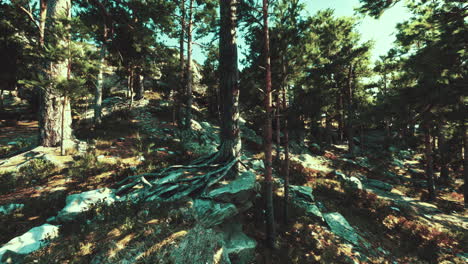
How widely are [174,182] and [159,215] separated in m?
1.23

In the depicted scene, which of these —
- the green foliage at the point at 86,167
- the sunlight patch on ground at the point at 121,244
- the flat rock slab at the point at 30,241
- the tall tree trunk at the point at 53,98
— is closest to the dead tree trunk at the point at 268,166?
the sunlight patch on ground at the point at 121,244

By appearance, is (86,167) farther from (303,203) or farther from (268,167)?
(303,203)

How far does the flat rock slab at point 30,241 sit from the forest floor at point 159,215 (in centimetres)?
19

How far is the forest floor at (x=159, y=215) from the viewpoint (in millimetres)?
3465

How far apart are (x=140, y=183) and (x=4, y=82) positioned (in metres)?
20.7

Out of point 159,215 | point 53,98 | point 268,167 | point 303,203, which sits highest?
point 53,98

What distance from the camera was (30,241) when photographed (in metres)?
3.22

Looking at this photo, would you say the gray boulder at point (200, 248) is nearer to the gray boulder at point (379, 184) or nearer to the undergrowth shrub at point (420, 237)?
the undergrowth shrub at point (420, 237)

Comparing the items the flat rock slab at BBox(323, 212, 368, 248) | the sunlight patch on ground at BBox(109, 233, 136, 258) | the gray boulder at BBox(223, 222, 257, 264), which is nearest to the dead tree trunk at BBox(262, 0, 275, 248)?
the gray boulder at BBox(223, 222, 257, 264)

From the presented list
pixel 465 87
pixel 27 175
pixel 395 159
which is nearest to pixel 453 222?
pixel 465 87

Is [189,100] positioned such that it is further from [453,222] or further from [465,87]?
[453,222]

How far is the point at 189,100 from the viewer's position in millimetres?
12836

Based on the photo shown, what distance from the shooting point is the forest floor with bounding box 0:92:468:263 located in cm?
346

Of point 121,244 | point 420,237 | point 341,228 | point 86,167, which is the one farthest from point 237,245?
point 420,237
